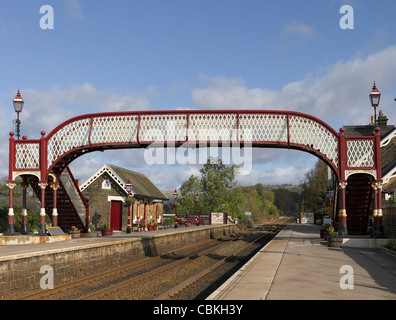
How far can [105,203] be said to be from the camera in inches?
1505

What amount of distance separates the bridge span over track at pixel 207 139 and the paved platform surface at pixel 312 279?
5163 mm

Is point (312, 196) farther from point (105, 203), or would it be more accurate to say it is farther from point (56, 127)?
point (56, 127)

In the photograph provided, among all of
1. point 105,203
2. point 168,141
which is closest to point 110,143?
point 168,141

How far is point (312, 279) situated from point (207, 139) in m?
10.7

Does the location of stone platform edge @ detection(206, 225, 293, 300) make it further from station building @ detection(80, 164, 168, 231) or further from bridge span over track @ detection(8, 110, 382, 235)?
station building @ detection(80, 164, 168, 231)

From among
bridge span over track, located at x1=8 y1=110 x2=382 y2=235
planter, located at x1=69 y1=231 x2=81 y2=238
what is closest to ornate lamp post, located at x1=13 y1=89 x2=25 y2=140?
bridge span over track, located at x1=8 y1=110 x2=382 y2=235

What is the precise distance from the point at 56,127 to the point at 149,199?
22.5 m

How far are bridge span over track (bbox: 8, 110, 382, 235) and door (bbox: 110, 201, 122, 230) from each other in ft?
53.1

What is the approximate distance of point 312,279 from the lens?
37.0 feet

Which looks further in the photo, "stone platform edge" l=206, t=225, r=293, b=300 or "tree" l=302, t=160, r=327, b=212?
"tree" l=302, t=160, r=327, b=212

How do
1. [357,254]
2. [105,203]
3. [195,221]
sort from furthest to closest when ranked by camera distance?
[195,221] < [105,203] < [357,254]

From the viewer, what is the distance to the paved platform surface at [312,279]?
9.10 m

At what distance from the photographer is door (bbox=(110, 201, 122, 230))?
125ft

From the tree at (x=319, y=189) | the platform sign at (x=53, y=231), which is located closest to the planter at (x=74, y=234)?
the platform sign at (x=53, y=231)
